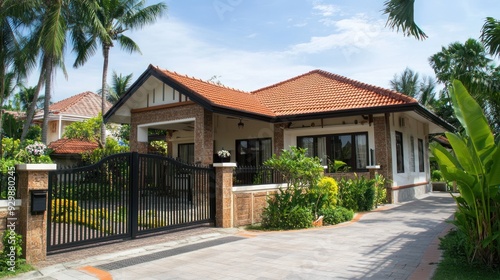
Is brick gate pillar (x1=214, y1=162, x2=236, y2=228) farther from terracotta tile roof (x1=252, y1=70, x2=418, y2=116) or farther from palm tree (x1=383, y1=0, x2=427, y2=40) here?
terracotta tile roof (x1=252, y1=70, x2=418, y2=116)

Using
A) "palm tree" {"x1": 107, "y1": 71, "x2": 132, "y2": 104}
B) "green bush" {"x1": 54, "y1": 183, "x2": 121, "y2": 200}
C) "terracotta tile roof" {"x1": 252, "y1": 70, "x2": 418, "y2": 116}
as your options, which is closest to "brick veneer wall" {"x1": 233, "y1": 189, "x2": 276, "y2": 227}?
"green bush" {"x1": 54, "y1": 183, "x2": 121, "y2": 200}

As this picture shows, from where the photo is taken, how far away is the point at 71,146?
24484 millimetres

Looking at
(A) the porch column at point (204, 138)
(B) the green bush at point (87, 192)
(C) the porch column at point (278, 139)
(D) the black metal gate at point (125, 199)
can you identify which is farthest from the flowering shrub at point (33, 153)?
(C) the porch column at point (278, 139)

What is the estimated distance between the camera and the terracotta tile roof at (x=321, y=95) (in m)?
14.8

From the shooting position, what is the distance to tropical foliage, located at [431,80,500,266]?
5.09m

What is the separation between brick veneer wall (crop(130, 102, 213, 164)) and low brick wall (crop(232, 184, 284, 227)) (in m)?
2.78

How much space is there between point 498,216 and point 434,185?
22294 mm

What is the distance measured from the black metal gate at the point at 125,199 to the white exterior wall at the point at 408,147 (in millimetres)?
9020

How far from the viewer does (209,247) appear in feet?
25.0

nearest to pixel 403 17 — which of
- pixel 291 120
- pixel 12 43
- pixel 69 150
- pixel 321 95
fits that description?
pixel 291 120

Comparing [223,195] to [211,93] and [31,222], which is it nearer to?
[31,222]

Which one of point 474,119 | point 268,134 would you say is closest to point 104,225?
point 474,119

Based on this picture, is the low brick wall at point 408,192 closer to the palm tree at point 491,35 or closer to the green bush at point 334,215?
the green bush at point 334,215

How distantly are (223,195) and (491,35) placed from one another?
25.1 ft
